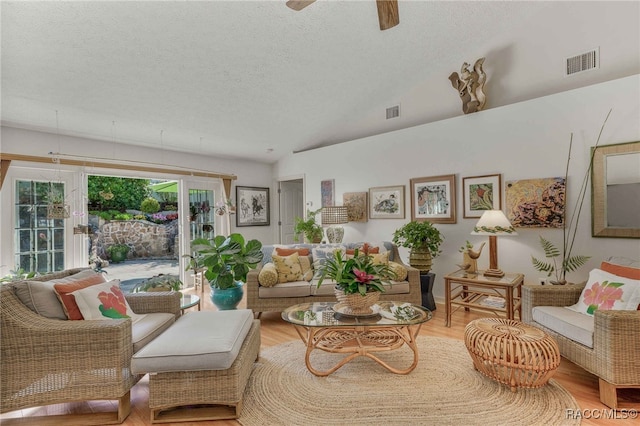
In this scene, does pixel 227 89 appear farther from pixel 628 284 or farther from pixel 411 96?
pixel 628 284

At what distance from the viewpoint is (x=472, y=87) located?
420 centimetres

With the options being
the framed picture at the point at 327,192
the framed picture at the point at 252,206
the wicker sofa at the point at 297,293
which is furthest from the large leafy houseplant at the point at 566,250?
the framed picture at the point at 252,206

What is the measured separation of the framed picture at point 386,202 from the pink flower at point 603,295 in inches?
104

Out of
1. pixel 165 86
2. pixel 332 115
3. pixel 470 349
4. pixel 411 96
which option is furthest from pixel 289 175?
pixel 470 349

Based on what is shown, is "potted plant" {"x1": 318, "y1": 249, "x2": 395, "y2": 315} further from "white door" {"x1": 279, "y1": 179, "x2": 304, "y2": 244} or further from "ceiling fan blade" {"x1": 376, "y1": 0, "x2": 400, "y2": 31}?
"white door" {"x1": 279, "y1": 179, "x2": 304, "y2": 244}

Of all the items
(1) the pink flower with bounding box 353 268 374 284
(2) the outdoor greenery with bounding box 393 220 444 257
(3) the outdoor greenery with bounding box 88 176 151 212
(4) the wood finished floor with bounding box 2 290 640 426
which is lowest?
(4) the wood finished floor with bounding box 2 290 640 426

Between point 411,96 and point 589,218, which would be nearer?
point 589,218

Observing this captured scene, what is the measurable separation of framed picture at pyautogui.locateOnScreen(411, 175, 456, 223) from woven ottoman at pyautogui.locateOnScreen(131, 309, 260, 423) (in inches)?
134

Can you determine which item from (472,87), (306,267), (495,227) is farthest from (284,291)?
(472,87)

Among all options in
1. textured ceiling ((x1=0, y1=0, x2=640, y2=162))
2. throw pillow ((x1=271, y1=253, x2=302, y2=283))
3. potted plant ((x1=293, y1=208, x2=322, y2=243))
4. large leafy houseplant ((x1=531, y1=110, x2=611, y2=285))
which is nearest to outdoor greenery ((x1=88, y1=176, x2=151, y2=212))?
textured ceiling ((x1=0, y1=0, x2=640, y2=162))

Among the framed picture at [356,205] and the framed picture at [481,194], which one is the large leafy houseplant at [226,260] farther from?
the framed picture at [481,194]

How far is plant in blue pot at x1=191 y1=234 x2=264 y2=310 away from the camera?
3.69 meters

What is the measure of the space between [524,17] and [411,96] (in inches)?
62.9

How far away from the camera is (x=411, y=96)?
498cm
